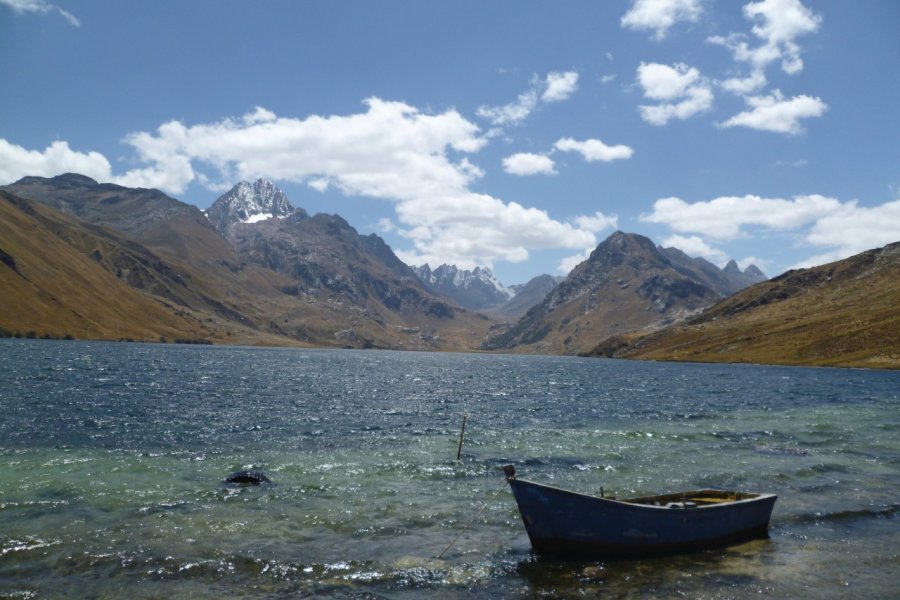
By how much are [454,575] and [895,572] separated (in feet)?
56.1

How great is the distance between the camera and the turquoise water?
20.2 m

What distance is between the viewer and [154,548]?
22312 mm

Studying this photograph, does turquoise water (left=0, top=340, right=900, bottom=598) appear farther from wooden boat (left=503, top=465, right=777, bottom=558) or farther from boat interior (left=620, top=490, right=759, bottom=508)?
boat interior (left=620, top=490, right=759, bottom=508)

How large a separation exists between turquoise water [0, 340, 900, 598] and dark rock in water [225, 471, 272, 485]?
80 cm

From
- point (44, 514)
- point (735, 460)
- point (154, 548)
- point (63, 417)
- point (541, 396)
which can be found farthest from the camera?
point (541, 396)

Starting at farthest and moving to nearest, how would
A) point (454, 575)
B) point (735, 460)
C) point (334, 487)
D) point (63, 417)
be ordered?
1. point (63, 417)
2. point (735, 460)
3. point (334, 487)
4. point (454, 575)

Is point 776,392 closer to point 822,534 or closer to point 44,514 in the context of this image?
point 822,534

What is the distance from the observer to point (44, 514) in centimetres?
2584

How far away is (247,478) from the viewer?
107 feet

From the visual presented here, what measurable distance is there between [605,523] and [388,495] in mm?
13362

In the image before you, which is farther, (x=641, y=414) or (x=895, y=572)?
(x=641, y=414)

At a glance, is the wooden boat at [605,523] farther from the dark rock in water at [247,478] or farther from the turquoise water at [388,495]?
the dark rock in water at [247,478]

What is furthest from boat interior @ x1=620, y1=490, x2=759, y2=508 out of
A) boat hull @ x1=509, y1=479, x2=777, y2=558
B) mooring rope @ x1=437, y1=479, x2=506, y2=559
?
mooring rope @ x1=437, y1=479, x2=506, y2=559

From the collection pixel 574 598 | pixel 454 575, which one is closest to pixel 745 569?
pixel 574 598
